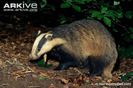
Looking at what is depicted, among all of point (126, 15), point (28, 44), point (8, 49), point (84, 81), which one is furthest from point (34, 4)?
point (84, 81)

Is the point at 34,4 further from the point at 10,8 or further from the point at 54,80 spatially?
the point at 54,80

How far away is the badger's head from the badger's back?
14cm

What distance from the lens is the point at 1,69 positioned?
643cm

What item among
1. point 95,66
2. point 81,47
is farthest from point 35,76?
point 95,66

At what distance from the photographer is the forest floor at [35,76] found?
6133 millimetres

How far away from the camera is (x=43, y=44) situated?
265 inches

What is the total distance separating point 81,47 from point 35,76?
45.6 inches

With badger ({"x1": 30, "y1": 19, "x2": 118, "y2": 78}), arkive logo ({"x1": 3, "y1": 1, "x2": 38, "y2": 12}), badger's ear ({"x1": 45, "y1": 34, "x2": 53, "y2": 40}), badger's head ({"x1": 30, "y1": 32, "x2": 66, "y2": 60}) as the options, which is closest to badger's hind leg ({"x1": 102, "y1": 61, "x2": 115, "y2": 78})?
badger ({"x1": 30, "y1": 19, "x2": 118, "y2": 78})

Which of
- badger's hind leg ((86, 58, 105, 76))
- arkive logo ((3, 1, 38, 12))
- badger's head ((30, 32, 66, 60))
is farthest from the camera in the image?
arkive logo ((3, 1, 38, 12))

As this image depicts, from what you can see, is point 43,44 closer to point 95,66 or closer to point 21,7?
point 95,66

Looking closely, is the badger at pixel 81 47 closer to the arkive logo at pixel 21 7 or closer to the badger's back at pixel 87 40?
the badger's back at pixel 87 40

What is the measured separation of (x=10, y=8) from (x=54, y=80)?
3393 mm

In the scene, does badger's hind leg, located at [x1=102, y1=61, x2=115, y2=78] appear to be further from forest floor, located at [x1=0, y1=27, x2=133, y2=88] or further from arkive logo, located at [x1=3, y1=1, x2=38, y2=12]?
arkive logo, located at [x1=3, y1=1, x2=38, y2=12]

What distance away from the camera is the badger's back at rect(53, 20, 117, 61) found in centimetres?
698
